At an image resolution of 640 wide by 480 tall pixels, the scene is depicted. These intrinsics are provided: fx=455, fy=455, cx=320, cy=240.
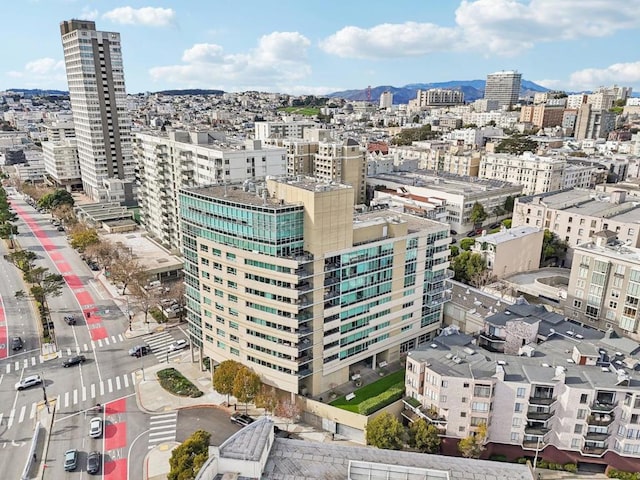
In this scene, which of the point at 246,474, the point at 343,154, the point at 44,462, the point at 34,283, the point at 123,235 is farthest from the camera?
the point at 343,154

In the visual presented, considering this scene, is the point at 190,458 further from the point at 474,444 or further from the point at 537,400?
the point at 537,400

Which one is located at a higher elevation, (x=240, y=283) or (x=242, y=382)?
(x=240, y=283)

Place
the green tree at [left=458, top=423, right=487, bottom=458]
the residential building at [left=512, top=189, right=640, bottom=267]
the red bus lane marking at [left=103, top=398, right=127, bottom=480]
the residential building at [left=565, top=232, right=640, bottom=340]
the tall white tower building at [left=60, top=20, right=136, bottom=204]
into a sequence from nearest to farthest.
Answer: the red bus lane marking at [left=103, top=398, right=127, bottom=480] → the green tree at [left=458, top=423, right=487, bottom=458] → the residential building at [left=565, top=232, right=640, bottom=340] → the residential building at [left=512, top=189, right=640, bottom=267] → the tall white tower building at [left=60, top=20, right=136, bottom=204]

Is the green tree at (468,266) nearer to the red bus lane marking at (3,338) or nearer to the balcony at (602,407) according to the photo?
the balcony at (602,407)

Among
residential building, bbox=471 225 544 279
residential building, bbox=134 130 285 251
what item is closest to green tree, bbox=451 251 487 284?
residential building, bbox=471 225 544 279

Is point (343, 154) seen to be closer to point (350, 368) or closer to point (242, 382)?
point (350, 368)

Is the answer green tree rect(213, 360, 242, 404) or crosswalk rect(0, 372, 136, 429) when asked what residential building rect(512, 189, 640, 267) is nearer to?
green tree rect(213, 360, 242, 404)

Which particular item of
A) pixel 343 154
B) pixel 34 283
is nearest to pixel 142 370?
pixel 34 283
